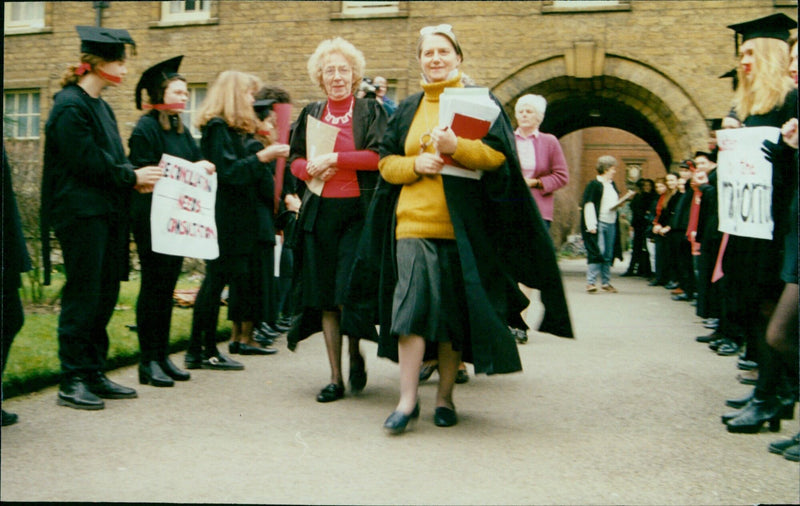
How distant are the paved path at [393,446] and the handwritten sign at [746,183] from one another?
1.09 meters

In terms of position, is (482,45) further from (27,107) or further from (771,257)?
(771,257)

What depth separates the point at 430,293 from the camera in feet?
15.2

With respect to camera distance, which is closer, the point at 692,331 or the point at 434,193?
the point at 434,193

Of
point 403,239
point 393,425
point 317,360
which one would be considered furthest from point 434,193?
point 317,360

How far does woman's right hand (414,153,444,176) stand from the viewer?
4.60m

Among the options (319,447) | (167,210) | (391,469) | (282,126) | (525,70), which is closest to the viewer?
(391,469)

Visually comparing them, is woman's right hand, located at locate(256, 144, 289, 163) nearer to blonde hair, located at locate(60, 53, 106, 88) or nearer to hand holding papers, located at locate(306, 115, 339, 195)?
hand holding papers, located at locate(306, 115, 339, 195)

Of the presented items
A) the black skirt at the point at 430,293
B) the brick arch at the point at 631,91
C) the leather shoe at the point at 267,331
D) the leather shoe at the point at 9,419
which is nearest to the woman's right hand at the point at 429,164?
the black skirt at the point at 430,293

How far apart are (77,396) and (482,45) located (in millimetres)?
15239

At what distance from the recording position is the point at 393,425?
14.7 ft

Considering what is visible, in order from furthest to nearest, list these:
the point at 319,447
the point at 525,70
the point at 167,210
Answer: the point at 525,70 < the point at 167,210 < the point at 319,447

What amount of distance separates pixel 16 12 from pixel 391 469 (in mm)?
22317

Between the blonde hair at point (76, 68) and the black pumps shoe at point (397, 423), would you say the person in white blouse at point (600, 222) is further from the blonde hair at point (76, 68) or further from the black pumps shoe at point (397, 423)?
the blonde hair at point (76, 68)

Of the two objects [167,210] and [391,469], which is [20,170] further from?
[391,469]
